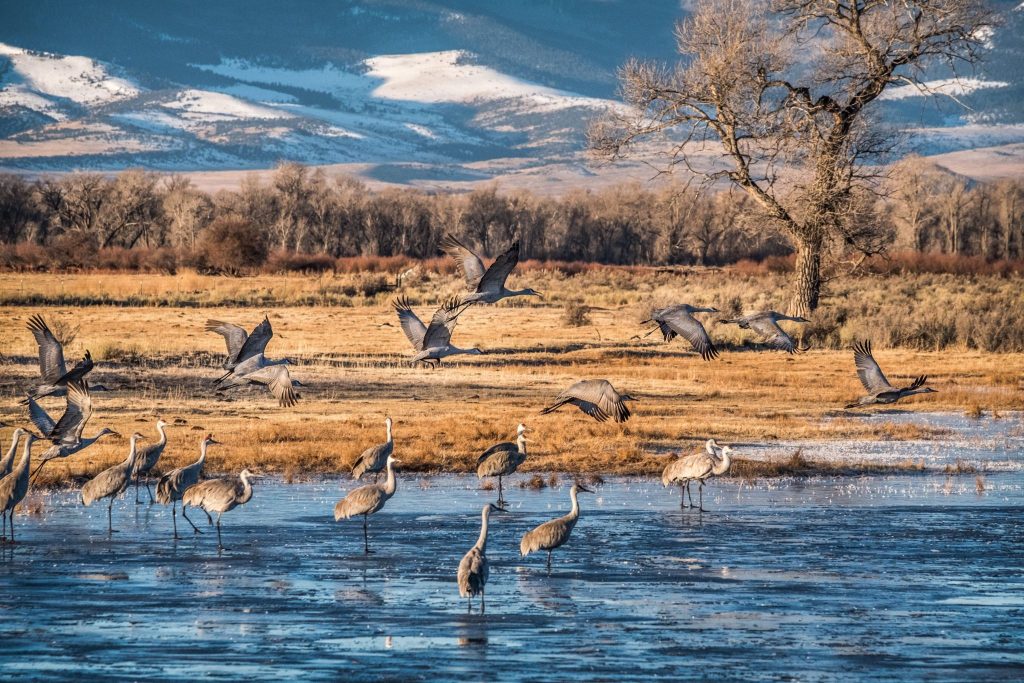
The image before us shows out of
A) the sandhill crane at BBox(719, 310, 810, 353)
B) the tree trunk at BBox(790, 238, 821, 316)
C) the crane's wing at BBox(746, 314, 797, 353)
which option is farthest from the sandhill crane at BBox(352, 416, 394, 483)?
the tree trunk at BBox(790, 238, 821, 316)

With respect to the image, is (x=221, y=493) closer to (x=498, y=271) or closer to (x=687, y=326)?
(x=498, y=271)

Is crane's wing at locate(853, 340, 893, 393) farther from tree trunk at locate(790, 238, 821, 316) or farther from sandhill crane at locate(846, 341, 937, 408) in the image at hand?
tree trunk at locate(790, 238, 821, 316)

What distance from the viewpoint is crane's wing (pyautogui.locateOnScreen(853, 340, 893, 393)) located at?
18859 millimetres

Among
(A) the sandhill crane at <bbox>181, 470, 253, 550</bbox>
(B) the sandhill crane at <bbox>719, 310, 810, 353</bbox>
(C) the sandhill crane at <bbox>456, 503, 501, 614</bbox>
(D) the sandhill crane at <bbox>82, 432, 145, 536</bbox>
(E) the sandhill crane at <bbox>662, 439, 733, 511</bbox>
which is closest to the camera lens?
(C) the sandhill crane at <bbox>456, 503, 501, 614</bbox>

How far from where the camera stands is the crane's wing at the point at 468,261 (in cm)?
1825

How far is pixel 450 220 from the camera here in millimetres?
117875

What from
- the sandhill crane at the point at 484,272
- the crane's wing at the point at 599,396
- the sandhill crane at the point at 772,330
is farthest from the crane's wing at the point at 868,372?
the sandhill crane at the point at 484,272

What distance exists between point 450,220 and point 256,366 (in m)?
101

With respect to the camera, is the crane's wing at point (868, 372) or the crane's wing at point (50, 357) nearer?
the crane's wing at point (50, 357)

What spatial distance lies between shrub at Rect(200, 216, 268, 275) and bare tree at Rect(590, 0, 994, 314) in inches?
1489

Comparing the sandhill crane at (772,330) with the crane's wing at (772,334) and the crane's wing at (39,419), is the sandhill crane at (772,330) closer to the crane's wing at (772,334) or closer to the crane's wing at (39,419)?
the crane's wing at (772,334)

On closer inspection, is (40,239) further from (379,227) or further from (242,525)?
(242,525)

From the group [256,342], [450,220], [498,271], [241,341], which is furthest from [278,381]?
[450,220]

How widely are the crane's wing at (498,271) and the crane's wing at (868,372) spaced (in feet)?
15.7
